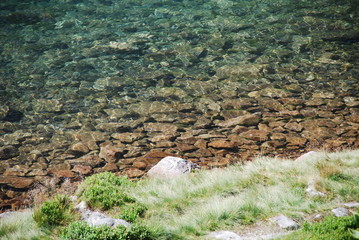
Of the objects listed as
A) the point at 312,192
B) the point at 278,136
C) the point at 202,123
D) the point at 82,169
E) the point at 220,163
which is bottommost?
the point at 220,163

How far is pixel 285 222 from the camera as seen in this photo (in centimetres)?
696

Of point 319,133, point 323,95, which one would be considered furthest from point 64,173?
point 323,95

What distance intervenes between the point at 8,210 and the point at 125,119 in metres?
5.95

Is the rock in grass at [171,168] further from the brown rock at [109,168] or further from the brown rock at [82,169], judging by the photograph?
the brown rock at [82,169]

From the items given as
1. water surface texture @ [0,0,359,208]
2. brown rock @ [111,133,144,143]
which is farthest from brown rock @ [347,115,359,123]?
brown rock @ [111,133,144,143]

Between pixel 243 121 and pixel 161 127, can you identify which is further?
pixel 243 121

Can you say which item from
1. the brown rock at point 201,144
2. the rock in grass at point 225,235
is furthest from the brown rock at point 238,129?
the rock in grass at point 225,235

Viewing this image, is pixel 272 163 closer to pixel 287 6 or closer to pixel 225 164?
pixel 225 164

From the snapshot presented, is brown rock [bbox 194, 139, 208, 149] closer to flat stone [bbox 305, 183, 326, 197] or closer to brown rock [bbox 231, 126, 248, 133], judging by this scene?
brown rock [bbox 231, 126, 248, 133]

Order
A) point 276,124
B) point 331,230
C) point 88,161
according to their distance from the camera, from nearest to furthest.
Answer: point 331,230 < point 88,161 < point 276,124

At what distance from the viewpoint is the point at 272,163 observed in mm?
10203

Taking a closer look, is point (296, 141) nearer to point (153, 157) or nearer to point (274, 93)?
point (274, 93)

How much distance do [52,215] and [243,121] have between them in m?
8.72

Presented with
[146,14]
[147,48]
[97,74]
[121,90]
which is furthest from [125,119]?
[146,14]
